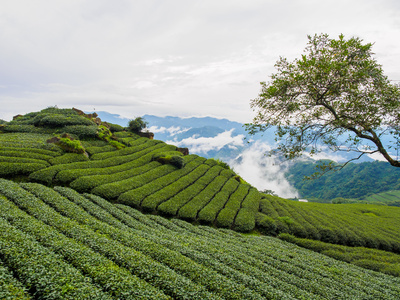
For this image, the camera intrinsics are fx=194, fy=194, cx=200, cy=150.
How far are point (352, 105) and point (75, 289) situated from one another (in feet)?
43.2

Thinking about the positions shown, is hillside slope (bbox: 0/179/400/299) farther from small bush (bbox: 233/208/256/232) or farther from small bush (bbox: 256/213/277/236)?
small bush (bbox: 256/213/277/236)

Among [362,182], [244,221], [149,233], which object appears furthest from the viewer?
[362,182]

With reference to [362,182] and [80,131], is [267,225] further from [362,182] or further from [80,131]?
[362,182]

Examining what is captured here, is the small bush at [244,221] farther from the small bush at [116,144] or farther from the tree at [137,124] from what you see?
the tree at [137,124]

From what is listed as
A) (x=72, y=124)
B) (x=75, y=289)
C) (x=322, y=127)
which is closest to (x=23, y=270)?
(x=75, y=289)

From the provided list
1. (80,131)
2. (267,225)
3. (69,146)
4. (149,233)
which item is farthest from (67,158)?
(267,225)

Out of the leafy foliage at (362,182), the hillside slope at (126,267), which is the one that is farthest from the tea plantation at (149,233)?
the leafy foliage at (362,182)

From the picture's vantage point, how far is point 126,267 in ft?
25.6

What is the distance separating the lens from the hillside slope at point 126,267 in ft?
20.4

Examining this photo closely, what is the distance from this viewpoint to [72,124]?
103 ft

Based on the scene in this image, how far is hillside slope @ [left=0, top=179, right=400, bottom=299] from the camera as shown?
6203mm

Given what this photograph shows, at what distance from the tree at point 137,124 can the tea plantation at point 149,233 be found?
10.9m

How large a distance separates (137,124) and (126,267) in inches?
1495

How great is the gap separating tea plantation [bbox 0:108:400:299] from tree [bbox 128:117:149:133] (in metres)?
10.9
